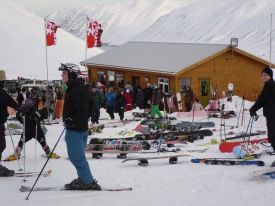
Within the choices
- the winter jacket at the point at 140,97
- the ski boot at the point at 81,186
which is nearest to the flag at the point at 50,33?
the winter jacket at the point at 140,97

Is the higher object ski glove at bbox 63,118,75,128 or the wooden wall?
the wooden wall

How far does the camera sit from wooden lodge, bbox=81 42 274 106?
805 inches

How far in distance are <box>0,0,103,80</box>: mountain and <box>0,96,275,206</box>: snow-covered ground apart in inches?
2073

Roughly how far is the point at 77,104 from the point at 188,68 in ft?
49.2

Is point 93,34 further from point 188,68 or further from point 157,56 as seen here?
point 188,68

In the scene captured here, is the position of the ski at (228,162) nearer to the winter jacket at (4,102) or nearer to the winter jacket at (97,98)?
the winter jacket at (4,102)

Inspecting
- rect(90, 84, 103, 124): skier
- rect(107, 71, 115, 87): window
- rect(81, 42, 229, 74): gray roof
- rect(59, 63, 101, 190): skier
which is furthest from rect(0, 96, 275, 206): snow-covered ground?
rect(107, 71, 115, 87): window

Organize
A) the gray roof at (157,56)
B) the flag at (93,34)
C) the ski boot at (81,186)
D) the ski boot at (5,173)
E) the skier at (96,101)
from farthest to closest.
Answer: the flag at (93,34) → the gray roof at (157,56) → the skier at (96,101) → the ski boot at (5,173) → the ski boot at (81,186)

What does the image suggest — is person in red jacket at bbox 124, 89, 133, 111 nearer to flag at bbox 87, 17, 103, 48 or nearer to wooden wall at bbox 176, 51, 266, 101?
wooden wall at bbox 176, 51, 266, 101

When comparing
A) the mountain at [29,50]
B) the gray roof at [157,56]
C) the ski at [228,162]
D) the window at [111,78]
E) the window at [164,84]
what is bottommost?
the ski at [228,162]

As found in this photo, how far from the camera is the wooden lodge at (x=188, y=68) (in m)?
20.5

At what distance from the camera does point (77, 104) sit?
18.0 feet

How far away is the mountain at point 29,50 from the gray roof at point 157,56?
33.1 metres

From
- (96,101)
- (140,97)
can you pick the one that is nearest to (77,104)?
(96,101)
